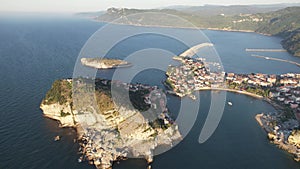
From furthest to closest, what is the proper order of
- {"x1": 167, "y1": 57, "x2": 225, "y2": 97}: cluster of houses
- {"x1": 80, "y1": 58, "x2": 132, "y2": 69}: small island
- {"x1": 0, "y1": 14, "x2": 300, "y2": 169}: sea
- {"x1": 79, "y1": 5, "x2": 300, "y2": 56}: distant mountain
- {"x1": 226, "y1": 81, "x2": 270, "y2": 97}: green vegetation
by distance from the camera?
{"x1": 79, "y1": 5, "x2": 300, "y2": 56}: distant mountain, {"x1": 80, "y1": 58, "x2": 132, "y2": 69}: small island, {"x1": 167, "y1": 57, "x2": 225, "y2": 97}: cluster of houses, {"x1": 226, "y1": 81, "x2": 270, "y2": 97}: green vegetation, {"x1": 0, "y1": 14, "x2": 300, "y2": 169}: sea

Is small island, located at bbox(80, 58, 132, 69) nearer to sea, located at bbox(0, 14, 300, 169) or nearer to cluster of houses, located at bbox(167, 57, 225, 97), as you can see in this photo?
sea, located at bbox(0, 14, 300, 169)

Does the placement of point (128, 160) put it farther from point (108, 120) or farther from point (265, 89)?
point (265, 89)

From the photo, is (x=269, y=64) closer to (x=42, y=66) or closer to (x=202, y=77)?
(x=202, y=77)

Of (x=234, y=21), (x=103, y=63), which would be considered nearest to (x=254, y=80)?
(x=103, y=63)

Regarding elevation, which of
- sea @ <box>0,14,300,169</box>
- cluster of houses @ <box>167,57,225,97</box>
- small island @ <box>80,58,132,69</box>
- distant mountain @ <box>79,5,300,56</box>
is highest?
distant mountain @ <box>79,5,300,56</box>

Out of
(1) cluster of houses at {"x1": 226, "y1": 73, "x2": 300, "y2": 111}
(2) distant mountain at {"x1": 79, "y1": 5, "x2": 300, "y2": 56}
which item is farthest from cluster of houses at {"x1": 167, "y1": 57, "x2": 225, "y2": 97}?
(2) distant mountain at {"x1": 79, "y1": 5, "x2": 300, "y2": 56}

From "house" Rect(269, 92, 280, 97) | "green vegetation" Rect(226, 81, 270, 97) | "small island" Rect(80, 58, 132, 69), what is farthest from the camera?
"small island" Rect(80, 58, 132, 69)

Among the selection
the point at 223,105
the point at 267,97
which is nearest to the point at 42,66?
the point at 223,105
